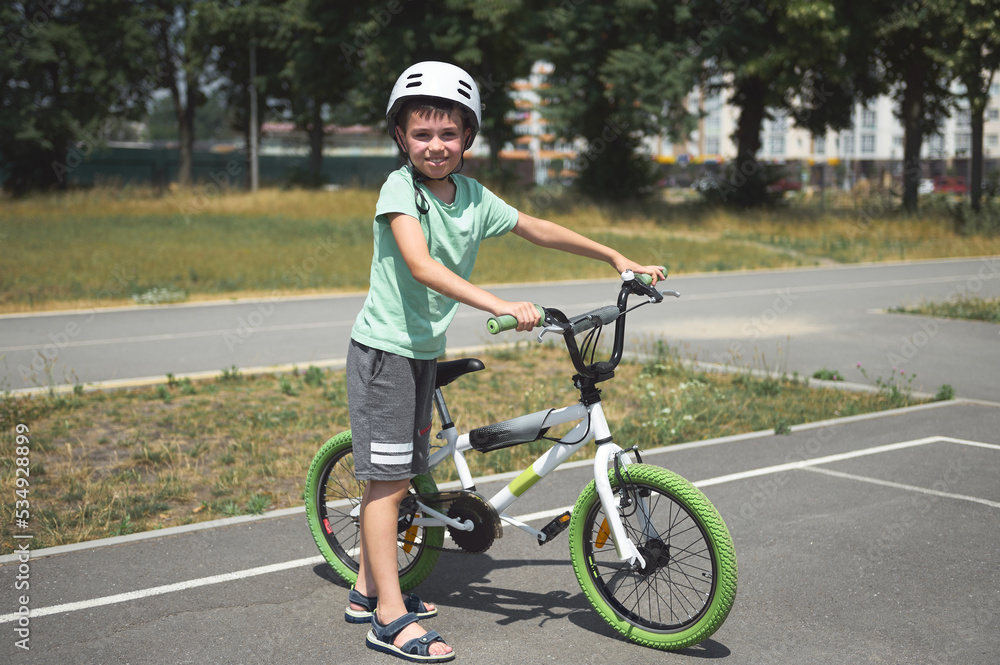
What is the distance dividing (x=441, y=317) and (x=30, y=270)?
55.2ft

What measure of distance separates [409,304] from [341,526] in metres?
1.34

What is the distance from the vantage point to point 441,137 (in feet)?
11.6

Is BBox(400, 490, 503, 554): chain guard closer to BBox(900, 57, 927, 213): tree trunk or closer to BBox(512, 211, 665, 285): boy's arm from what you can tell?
BBox(512, 211, 665, 285): boy's arm

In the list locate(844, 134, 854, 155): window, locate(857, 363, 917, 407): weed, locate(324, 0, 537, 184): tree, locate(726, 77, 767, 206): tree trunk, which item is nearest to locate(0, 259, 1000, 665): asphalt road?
locate(857, 363, 917, 407): weed

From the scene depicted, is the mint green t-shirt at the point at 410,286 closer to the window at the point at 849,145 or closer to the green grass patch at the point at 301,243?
the green grass patch at the point at 301,243

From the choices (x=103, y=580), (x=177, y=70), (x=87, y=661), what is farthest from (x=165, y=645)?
(x=177, y=70)

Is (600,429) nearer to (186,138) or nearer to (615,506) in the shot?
(615,506)

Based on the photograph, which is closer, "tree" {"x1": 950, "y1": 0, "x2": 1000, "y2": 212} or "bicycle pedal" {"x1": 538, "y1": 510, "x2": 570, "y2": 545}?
"bicycle pedal" {"x1": 538, "y1": 510, "x2": 570, "y2": 545}

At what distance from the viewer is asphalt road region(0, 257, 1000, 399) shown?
31.8 ft

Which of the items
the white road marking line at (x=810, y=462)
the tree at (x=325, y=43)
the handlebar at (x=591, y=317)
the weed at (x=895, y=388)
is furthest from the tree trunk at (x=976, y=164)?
the handlebar at (x=591, y=317)

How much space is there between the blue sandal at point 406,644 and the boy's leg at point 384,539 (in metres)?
0.03

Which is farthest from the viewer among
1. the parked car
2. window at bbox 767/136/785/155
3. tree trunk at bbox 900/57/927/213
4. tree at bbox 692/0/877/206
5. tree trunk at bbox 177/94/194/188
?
window at bbox 767/136/785/155

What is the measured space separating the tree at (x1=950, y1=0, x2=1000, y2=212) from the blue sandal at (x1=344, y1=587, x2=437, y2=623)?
1010 inches

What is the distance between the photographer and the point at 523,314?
316cm
